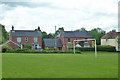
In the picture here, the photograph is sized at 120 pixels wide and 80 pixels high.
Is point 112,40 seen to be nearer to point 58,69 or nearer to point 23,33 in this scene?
point 23,33

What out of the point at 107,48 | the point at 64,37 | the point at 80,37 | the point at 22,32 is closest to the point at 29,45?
the point at 22,32

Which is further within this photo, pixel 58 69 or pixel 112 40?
pixel 112 40

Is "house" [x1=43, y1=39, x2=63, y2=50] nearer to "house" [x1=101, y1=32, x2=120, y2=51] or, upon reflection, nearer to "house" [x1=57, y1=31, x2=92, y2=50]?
"house" [x1=57, y1=31, x2=92, y2=50]

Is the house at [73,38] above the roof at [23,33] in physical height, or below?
below

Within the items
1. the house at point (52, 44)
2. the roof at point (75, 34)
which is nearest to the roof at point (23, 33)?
the house at point (52, 44)

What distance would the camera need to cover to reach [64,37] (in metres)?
70.1

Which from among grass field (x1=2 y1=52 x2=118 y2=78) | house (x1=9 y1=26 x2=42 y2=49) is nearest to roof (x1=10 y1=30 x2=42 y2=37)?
house (x1=9 y1=26 x2=42 y2=49)

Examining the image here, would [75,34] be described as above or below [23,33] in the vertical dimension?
below

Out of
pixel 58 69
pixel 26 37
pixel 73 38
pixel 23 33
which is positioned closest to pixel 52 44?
pixel 73 38

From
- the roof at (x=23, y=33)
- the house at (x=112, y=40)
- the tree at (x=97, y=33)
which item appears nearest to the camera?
the roof at (x=23, y=33)

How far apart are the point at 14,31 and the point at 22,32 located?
2.44 metres

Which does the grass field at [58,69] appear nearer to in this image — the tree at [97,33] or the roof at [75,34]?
the roof at [75,34]

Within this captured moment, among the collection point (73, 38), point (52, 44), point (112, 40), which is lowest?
point (52, 44)

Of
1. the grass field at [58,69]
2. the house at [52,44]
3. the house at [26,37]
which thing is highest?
the house at [26,37]
